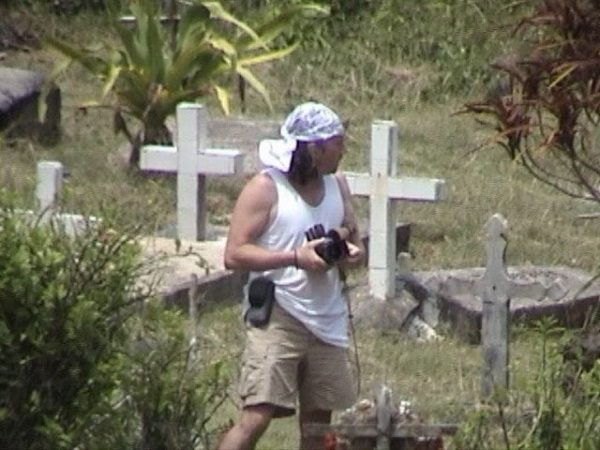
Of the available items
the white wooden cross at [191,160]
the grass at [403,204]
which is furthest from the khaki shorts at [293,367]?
the white wooden cross at [191,160]

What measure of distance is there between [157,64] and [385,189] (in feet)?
10.1

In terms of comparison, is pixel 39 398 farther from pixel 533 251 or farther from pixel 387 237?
pixel 533 251

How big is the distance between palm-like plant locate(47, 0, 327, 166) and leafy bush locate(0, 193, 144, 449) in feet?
19.9

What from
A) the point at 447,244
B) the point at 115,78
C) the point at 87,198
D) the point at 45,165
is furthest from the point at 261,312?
the point at 115,78

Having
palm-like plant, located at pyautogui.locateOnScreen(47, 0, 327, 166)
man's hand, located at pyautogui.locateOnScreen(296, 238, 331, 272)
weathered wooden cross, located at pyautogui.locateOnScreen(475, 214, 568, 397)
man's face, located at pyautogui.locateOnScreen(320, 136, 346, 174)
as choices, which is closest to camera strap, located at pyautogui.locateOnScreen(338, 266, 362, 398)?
man's hand, located at pyautogui.locateOnScreen(296, 238, 331, 272)

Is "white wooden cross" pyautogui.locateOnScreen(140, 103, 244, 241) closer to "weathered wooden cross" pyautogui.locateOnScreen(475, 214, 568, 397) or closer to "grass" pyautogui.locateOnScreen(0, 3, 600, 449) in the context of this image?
"grass" pyautogui.locateOnScreen(0, 3, 600, 449)

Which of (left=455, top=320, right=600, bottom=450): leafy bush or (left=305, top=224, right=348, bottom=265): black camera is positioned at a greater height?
(left=305, top=224, right=348, bottom=265): black camera

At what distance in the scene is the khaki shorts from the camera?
7461 millimetres

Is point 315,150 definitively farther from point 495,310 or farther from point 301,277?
point 495,310

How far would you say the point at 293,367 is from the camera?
7.51 m

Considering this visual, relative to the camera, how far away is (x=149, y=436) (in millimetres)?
6691

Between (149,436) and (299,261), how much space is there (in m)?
0.99

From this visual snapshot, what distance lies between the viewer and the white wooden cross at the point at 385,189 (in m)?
9.96

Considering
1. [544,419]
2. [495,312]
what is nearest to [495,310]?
[495,312]
